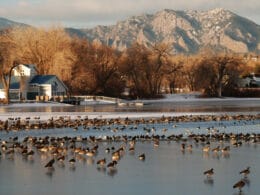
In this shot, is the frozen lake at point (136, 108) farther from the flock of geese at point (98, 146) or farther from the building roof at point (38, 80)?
the flock of geese at point (98, 146)

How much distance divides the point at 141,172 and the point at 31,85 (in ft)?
260

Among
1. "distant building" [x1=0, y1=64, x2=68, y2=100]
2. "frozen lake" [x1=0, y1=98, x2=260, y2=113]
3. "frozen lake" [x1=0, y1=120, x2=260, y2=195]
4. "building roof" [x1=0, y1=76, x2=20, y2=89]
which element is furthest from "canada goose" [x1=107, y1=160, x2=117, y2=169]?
"building roof" [x1=0, y1=76, x2=20, y2=89]

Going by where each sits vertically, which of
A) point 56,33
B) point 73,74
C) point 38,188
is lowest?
point 38,188

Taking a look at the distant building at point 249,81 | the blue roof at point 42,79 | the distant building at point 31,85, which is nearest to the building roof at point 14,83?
the distant building at point 31,85

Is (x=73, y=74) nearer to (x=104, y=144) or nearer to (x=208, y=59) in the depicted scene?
(x=208, y=59)

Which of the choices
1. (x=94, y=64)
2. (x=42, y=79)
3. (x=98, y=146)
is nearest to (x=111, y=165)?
(x=98, y=146)

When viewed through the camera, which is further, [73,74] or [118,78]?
[118,78]

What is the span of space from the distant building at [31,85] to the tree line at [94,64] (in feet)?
8.64

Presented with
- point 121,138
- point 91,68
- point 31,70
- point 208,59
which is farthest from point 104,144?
point 208,59

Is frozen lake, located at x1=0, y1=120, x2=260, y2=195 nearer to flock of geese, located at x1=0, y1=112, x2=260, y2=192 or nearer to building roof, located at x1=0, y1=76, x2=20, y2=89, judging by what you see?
flock of geese, located at x1=0, y1=112, x2=260, y2=192

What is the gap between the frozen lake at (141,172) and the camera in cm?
1638

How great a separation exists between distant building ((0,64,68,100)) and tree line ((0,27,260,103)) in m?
2.63

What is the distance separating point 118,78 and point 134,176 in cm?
9444

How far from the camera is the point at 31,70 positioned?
97.9 m
